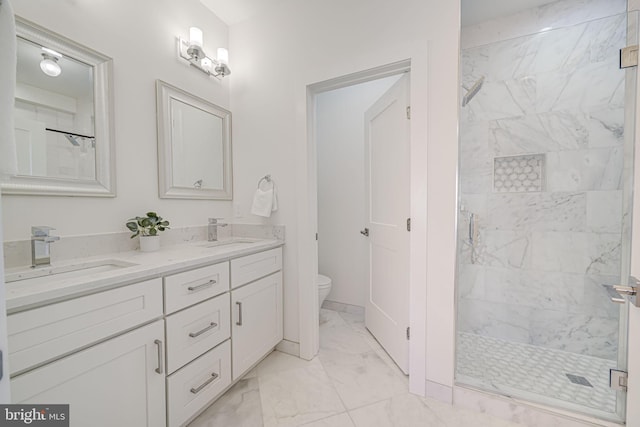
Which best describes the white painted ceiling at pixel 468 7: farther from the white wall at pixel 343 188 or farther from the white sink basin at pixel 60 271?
the white sink basin at pixel 60 271

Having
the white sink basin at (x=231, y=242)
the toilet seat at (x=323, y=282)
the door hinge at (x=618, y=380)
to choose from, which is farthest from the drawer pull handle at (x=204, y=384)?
the door hinge at (x=618, y=380)

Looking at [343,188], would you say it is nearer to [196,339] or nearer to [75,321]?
[196,339]

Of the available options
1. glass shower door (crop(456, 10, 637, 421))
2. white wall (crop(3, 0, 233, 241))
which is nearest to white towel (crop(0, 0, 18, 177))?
white wall (crop(3, 0, 233, 241))

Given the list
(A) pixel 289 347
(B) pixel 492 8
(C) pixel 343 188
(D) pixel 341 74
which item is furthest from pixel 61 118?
(B) pixel 492 8

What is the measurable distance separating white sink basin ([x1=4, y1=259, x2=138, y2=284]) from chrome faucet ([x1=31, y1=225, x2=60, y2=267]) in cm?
4

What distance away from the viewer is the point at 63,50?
4.11 ft

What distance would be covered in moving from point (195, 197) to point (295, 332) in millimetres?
1264

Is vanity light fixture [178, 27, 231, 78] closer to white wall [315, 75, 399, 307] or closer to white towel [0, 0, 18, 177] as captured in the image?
white wall [315, 75, 399, 307]

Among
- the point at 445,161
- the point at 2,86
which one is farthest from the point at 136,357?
the point at 445,161

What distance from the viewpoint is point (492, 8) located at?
194 centimetres

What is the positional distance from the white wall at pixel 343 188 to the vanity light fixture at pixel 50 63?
6.98 ft

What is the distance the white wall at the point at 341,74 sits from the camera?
146 centimetres

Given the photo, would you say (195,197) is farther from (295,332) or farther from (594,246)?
(594,246)

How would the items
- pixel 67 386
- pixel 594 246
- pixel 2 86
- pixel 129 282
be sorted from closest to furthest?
pixel 2 86, pixel 67 386, pixel 129 282, pixel 594 246
